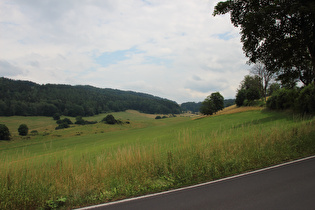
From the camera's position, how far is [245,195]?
517cm

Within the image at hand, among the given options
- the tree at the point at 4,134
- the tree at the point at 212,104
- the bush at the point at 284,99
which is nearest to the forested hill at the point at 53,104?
the tree at the point at 4,134

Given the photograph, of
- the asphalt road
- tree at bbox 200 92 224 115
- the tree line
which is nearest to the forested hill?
tree at bbox 200 92 224 115

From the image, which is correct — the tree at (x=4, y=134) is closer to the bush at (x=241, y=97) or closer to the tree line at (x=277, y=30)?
the tree line at (x=277, y=30)

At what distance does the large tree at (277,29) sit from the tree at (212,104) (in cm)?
5677

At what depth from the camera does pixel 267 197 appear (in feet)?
16.2

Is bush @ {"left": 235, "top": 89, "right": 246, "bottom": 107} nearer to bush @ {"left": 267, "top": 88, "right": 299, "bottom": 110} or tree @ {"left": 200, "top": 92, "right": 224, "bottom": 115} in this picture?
tree @ {"left": 200, "top": 92, "right": 224, "bottom": 115}

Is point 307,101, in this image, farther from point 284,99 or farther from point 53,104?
point 53,104

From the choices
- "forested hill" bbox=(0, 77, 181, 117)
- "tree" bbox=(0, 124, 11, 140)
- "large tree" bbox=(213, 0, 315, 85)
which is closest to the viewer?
"large tree" bbox=(213, 0, 315, 85)

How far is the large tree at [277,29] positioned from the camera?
13.6m

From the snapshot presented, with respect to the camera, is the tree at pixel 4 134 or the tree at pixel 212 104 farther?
the tree at pixel 212 104

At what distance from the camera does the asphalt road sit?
182 inches

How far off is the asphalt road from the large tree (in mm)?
11358

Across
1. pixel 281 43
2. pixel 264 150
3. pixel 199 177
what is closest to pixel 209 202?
pixel 199 177

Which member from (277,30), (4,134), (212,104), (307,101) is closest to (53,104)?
(4,134)
